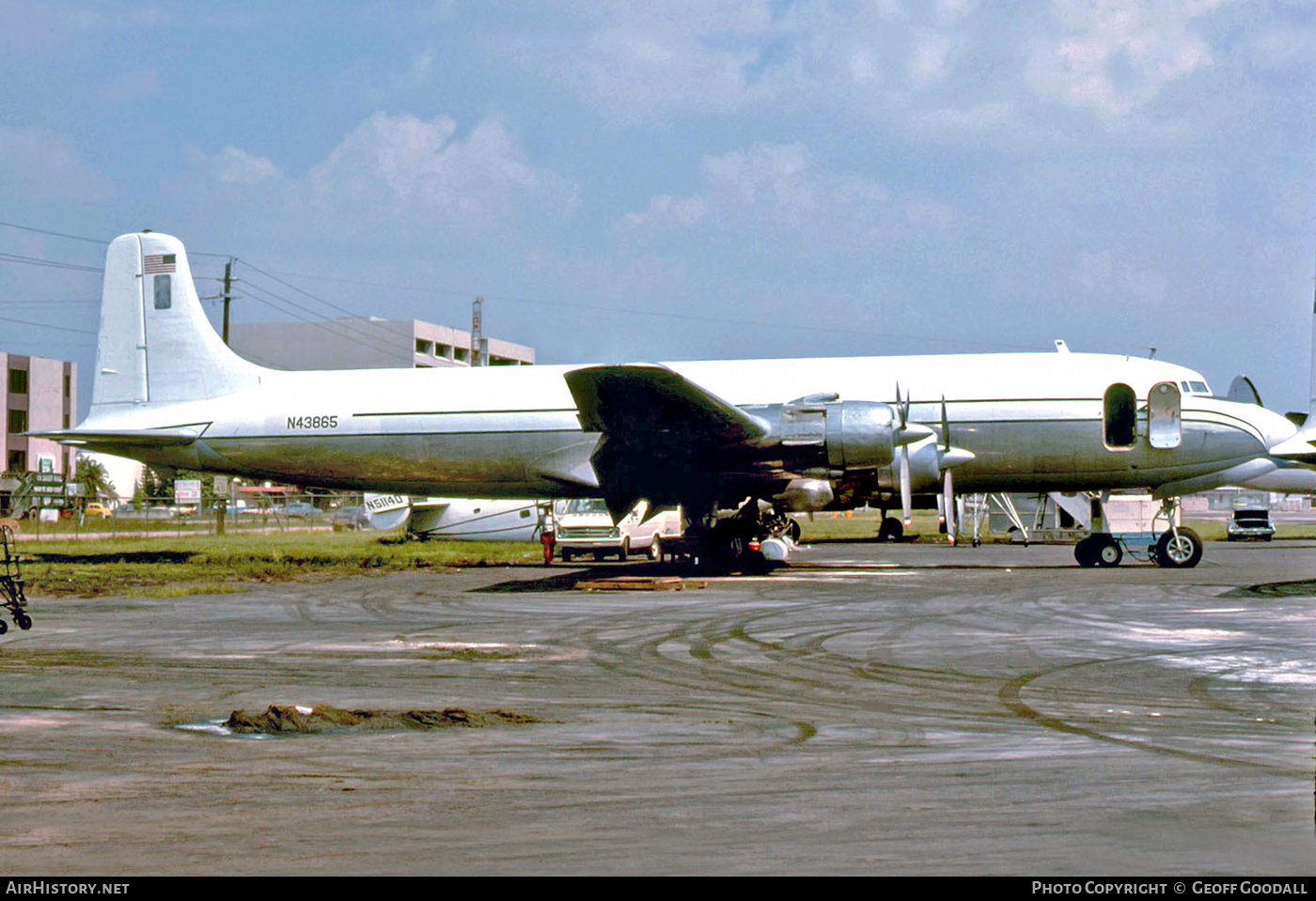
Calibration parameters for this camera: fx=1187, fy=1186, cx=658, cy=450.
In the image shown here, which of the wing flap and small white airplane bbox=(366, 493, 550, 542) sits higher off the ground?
the wing flap

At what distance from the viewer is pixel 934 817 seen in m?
5.66

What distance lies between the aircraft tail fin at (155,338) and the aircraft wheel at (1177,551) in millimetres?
20916

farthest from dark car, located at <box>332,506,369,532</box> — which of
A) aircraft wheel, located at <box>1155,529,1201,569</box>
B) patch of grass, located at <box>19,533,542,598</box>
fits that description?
aircraft wheel, located at <box>1155,529,1201,569</box>

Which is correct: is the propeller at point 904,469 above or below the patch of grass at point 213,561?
above

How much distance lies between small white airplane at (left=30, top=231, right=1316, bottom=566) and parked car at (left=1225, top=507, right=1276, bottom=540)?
2597cm

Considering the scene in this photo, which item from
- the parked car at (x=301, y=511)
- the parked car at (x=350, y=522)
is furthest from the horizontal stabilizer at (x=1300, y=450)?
the parked car at (x=301, y=511)

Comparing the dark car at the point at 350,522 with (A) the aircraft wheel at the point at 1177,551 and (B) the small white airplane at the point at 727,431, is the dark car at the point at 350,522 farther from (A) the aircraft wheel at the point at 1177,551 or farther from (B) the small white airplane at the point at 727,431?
(A) the aircraft wheel at the point at 1177,551

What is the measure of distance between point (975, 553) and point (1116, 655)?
2258 centimetres

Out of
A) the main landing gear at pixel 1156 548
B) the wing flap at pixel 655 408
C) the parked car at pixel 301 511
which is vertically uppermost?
the wing flap at pixel 655 408

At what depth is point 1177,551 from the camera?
25.5m

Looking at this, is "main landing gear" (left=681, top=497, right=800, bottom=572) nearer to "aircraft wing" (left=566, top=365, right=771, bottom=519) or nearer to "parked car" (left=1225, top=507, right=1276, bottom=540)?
"aircraft wing" (left=566, top=365, right=771, bottom=519)

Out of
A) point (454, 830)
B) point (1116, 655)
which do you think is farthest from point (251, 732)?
point (1116, 655)

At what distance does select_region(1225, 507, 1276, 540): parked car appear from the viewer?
163 feet

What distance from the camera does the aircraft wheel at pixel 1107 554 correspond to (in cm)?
2612
